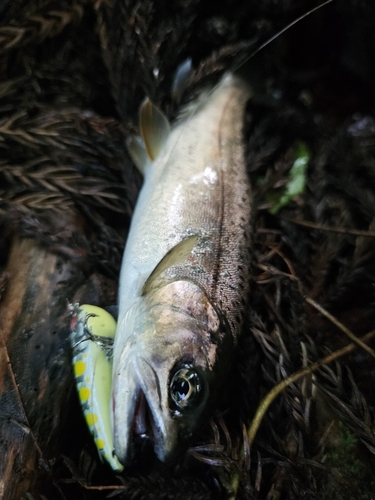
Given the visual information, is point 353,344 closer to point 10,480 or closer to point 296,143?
point 296,143

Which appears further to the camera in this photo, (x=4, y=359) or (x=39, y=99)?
(x=39, y=99)

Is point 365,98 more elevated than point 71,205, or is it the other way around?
point 71,205

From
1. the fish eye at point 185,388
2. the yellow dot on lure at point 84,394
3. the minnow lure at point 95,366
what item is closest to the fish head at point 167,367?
the fish eye at point 185,388

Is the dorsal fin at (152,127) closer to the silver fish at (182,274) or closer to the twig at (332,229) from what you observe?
the silver fish at (182,274)

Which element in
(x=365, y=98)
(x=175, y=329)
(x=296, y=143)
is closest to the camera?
(x=175, y=329)

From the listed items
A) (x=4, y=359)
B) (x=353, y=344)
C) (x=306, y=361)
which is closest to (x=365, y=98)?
(x=353, y=344)

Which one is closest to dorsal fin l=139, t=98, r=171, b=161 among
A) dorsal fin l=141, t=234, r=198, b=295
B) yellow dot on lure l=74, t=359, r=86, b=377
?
dorsal fin l=141, t=234, r=198, b=295
